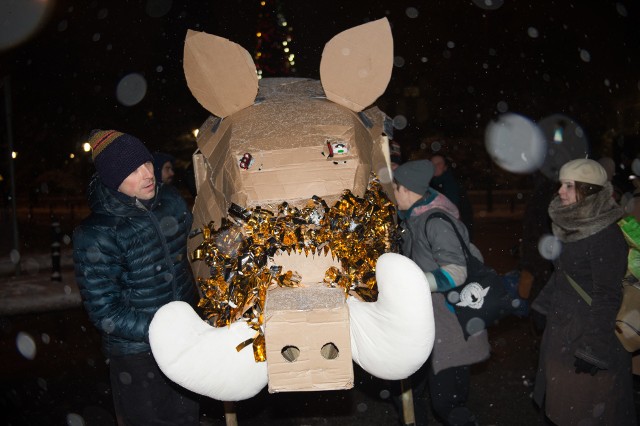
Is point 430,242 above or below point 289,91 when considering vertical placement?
below

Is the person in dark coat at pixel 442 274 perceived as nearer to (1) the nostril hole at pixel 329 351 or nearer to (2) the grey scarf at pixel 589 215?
(2) the grey scarf at pixel 589 215

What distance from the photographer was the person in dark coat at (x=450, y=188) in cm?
634

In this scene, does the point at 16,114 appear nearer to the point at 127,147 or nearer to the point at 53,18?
the point at 53,18

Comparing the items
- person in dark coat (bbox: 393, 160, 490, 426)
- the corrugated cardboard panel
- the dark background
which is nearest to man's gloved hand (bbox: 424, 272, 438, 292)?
person in dark coat (bbox: 393, 160, 490, 426)

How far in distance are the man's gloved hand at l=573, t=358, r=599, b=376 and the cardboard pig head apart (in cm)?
148

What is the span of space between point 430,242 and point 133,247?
5.67 feet

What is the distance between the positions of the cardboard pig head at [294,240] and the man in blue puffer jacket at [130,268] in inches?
8.9

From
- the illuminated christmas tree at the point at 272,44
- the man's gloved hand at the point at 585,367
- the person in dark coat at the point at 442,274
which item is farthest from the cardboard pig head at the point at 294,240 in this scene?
the illuminated christmas tree at the point at 272,44

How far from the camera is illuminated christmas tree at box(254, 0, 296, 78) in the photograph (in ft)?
19.7

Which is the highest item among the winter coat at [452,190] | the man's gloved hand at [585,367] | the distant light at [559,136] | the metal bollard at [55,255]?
the man's gloved hand at [585,367]

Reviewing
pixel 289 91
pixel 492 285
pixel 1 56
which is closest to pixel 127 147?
pixel 289 91

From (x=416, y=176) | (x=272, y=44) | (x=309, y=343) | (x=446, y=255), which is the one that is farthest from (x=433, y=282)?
(x=272, y=44)

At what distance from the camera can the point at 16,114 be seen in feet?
69.8

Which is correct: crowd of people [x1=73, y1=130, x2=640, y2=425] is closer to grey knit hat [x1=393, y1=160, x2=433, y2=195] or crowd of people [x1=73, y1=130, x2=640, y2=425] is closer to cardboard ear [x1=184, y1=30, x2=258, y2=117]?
grey knit hat [x1=393, y1=160, x2=433, y2=195]
